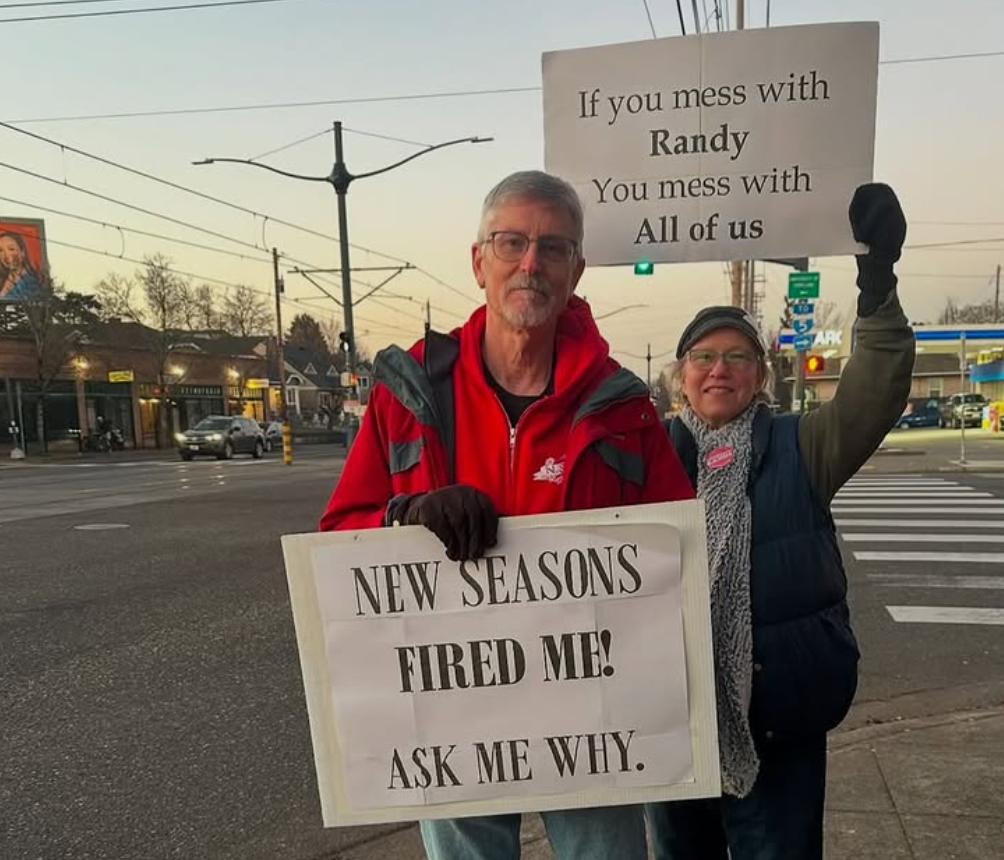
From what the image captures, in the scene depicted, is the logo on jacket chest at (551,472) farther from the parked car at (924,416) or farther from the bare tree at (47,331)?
the parked car at (924,416)

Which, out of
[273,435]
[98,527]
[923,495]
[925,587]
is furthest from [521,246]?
[273,435]

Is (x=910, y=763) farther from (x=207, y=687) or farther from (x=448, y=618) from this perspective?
(x=207, y=687)

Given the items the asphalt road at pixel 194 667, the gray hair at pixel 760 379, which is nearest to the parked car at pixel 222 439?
the asphalt road at pixel 194 667

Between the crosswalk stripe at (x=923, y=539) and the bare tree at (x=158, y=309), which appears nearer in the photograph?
the crosswalk stripe at (x=923, y=539)

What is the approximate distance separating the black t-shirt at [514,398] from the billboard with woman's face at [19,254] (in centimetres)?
3804

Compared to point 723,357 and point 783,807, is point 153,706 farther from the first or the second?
point 723,357

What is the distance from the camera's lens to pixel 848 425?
170 centimetres

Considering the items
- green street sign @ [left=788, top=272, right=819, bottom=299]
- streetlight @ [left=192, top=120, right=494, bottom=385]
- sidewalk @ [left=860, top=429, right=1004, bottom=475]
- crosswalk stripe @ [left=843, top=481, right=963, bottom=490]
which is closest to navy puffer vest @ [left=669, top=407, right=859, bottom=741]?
green street sign @ [left=788, top=272, right=819, bottom=299]

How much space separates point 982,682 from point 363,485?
4422mm

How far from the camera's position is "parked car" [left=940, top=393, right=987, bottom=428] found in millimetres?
36500

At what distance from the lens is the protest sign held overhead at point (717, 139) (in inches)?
90.7

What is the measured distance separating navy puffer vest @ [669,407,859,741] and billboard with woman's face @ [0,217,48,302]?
38.4m

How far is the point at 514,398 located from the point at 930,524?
1004 centimetres

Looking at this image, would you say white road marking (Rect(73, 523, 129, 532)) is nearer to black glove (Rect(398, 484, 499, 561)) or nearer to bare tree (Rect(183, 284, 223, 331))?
black glove (Rect(398, 484, 499, 561))
